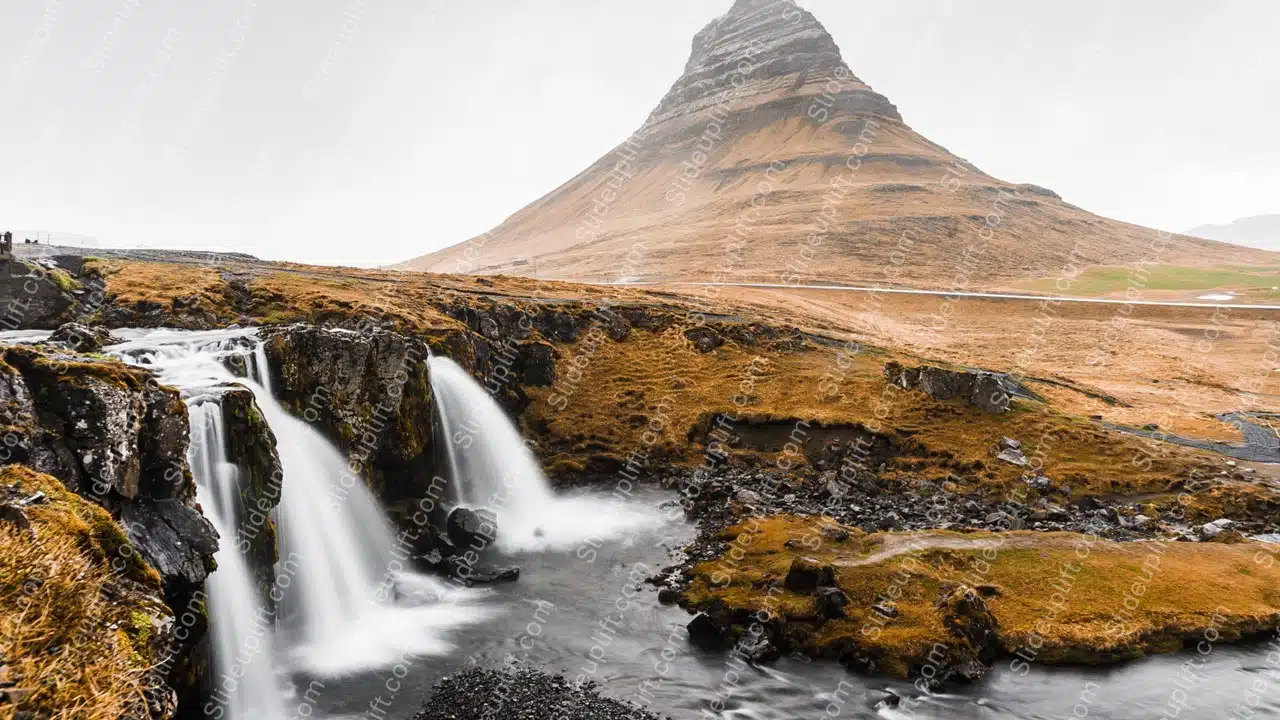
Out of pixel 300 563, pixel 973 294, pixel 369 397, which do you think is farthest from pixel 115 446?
pixel 973 294

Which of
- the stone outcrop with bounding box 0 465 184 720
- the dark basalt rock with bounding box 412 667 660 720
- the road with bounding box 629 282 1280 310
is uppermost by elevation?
the road with bounding box 629 282 1280 310

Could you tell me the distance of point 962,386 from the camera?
148 feet

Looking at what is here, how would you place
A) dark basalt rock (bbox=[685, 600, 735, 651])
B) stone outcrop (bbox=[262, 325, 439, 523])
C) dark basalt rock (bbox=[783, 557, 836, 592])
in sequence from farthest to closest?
stone outcrop (bbox=[262, 325, 439, 523]) → dark basalt rock (bbox=[783, 557, 836, 592]) → dark basalt rock (bbox=[685, 600, 735, 651])

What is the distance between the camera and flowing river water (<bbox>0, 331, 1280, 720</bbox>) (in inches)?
759

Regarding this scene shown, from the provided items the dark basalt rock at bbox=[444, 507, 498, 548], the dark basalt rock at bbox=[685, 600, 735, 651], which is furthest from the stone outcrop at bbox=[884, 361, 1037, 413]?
the dark basalt rock at bbox=[444, 507, 498, 548]

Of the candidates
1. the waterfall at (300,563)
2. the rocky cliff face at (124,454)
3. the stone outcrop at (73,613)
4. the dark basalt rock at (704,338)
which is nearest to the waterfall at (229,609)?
the waterfall at (300,563)

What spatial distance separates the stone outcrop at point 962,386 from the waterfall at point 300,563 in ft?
110

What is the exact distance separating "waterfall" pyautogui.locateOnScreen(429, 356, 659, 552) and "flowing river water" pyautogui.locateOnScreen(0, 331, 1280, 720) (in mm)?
2802

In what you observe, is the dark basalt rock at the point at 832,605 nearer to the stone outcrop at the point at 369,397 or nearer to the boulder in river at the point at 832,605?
the boulder in river at the point at 832,605

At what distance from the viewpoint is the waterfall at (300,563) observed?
19.6m

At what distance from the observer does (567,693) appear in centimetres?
1981

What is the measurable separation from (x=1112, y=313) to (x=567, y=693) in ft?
395

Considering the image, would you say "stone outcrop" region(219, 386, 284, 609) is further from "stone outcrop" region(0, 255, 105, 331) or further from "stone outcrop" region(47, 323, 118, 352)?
"stone outcrop" region(0, 255, 105, 331)

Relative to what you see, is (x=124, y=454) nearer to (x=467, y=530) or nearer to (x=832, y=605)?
(x=467, y=530)
